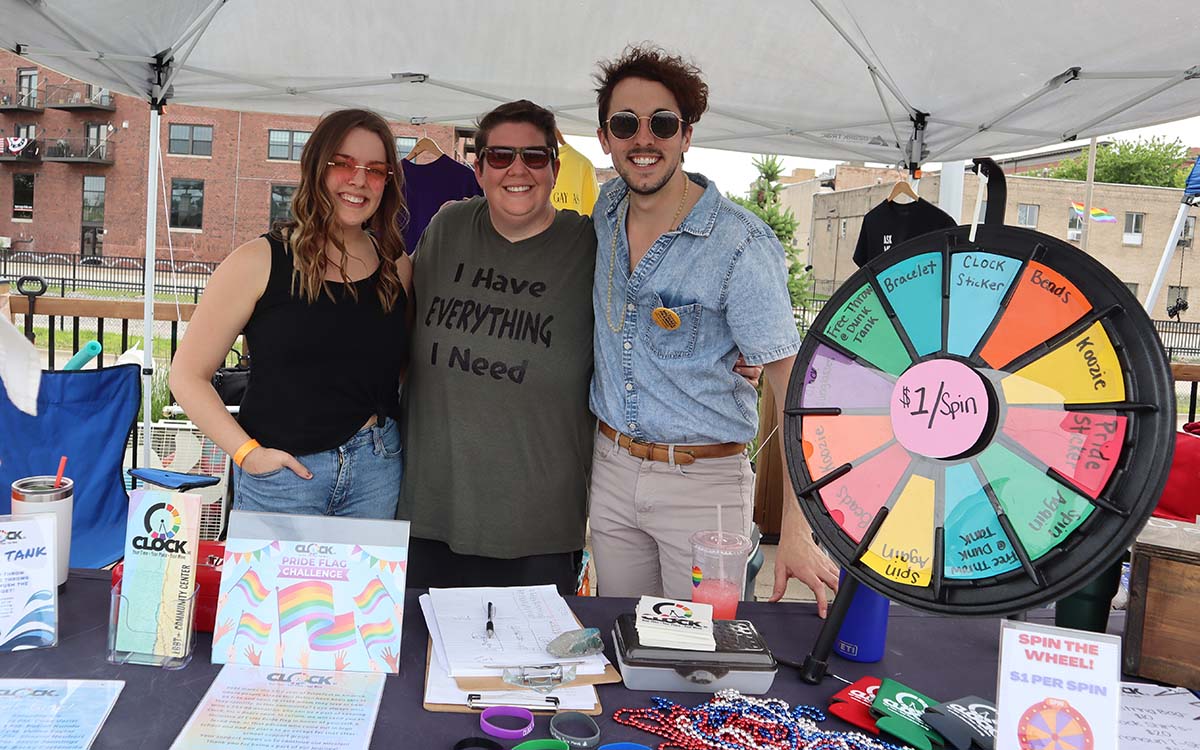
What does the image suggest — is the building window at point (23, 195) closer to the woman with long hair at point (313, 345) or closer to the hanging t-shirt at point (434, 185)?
the hanging t-shirt at point (434, 185)

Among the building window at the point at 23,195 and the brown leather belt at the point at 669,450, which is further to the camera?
the building window at the point at 23,195

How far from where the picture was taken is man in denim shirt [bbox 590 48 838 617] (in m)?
1.55

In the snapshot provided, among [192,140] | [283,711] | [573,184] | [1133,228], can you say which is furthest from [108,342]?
[1133,228]

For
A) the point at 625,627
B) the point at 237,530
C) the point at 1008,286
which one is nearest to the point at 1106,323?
the point at 1008,286

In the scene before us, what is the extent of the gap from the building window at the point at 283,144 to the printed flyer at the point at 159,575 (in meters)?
29.3

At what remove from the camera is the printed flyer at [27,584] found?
106 cm

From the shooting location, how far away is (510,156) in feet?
5.68

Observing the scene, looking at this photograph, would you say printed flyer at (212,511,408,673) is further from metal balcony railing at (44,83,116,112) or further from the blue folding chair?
metal balcony railing at (44,83,116,112)

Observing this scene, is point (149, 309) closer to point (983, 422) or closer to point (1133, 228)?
point (983, 422)

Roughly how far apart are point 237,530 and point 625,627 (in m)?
0.53

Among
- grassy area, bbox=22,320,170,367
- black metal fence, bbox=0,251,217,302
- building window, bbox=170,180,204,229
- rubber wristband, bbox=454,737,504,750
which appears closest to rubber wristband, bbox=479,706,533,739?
rubber wristband, bbox=454,737,504,750

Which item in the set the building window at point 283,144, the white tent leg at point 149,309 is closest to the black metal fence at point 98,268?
the building window at point 283,144

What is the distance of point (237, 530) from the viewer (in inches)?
42.5

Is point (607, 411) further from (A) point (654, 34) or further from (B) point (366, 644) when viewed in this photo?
(A) point (654, 34)
